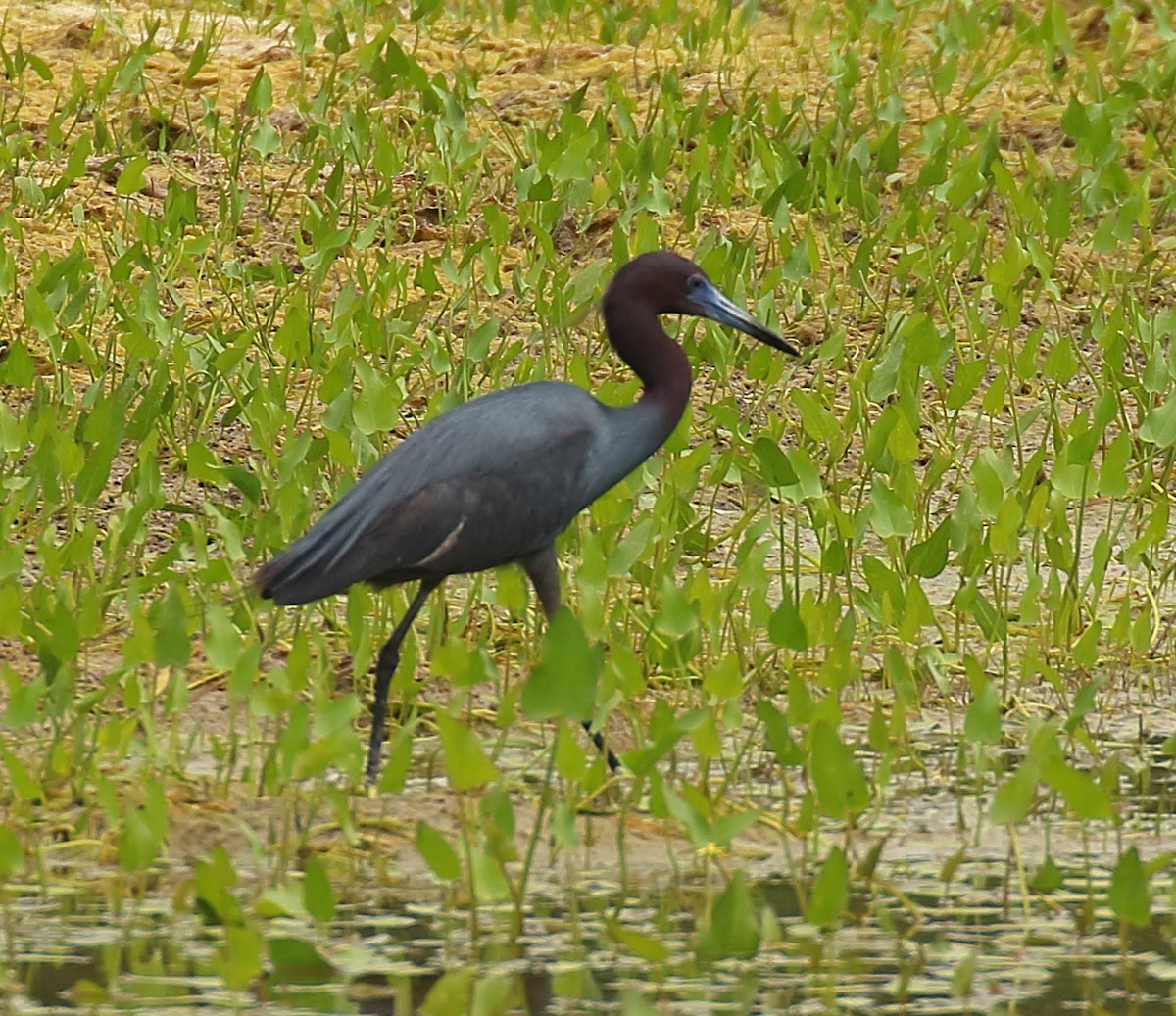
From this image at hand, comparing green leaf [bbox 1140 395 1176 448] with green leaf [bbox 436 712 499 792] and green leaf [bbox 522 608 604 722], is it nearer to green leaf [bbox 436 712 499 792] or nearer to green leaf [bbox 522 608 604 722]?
green leaf [bbox 522 608 604 722]

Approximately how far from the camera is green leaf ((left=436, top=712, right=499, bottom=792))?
454 centimetres

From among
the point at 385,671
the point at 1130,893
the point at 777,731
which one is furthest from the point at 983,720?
the point at 385,671

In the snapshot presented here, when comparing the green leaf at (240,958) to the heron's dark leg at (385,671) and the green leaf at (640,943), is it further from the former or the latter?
the heron's dark leg at (385,671)

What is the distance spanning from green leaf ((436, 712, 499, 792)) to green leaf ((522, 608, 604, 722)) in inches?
6.3

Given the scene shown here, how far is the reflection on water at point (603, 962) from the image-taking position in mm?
4285

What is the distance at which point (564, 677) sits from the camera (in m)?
4.71

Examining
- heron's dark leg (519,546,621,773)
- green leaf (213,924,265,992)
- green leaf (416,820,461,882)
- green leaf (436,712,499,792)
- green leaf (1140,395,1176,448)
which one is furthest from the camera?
green leaf (1140,395,1176,448)

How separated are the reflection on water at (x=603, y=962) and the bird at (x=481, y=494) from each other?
2.84ft

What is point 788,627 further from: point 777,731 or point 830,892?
point 830,892

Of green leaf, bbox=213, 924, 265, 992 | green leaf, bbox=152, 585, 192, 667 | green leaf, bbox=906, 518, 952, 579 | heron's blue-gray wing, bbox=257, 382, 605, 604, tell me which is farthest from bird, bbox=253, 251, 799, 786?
green leaf, bbox=213, 924, 265, 992

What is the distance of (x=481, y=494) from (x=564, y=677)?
1.15 meters

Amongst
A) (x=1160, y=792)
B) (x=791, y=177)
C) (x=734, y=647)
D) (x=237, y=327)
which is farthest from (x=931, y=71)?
(x=1160, y=792)

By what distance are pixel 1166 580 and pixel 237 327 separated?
3.19 m

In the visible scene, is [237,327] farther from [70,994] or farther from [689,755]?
[70,994]
